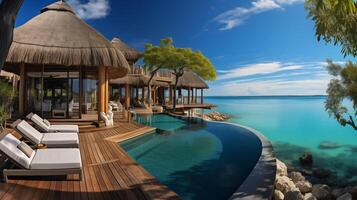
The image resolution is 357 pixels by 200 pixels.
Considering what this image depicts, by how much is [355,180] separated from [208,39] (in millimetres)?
25597

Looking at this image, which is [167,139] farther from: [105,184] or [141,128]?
[105,184]

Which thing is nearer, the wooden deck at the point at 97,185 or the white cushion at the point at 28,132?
the wooden deck at the point at 97,185

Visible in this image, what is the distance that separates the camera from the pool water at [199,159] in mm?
4398

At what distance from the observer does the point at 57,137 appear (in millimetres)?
5324

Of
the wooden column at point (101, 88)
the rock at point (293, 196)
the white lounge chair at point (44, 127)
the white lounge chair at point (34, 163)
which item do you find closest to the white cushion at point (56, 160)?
the white lounge chair at point (34, 163)

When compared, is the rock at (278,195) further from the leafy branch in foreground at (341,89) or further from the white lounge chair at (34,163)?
the leafy branch in foreground at (341,89)

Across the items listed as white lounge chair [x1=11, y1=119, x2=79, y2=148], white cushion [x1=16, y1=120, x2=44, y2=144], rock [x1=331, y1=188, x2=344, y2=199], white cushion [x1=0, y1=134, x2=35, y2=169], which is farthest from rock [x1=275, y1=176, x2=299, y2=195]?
white cushion [x1=16, y1=120, x2=44, y2=144]

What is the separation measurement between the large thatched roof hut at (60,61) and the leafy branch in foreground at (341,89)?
23.3 feet

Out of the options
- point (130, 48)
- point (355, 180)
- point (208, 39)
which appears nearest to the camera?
point (355, 180)

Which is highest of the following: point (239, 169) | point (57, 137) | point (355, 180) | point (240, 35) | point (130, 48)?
point (240, 35)

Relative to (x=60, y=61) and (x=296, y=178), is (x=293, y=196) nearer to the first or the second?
(x=296, y=178)

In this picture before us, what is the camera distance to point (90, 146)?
245 inches

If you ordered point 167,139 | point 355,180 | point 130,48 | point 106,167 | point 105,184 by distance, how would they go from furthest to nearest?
point 130,48 → point 167,139 → point 355,180 → point 106,167 → point 105,184

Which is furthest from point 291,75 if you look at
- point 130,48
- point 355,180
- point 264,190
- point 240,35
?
point 264,190
